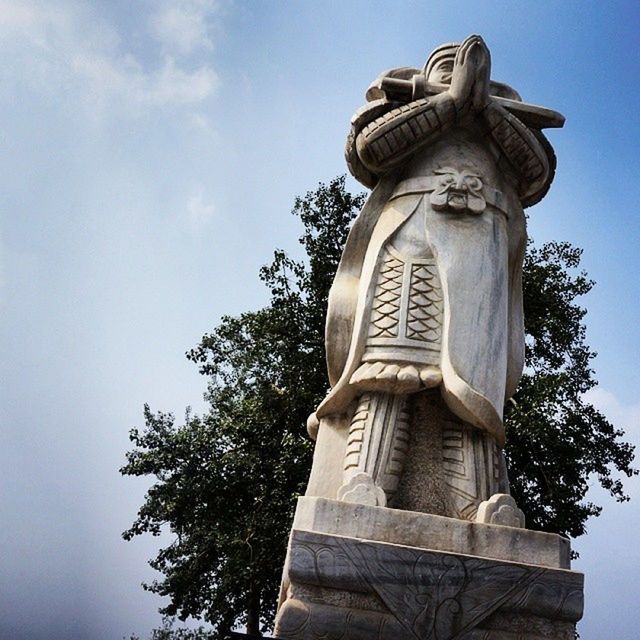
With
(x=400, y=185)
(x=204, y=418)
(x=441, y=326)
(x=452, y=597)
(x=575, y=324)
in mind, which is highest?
(x=575, y=324)

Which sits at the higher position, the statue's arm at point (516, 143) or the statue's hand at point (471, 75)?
the statue's hand at point (471, 75)

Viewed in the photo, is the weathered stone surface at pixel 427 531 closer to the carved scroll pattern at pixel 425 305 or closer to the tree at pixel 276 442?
the carved scroll pattern at pixel 425 305

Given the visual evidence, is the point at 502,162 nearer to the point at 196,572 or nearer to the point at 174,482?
the point at 174,482

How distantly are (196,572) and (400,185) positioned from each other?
10.7 meters

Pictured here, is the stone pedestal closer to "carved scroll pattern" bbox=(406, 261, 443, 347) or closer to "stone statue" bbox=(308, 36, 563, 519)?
"stone statue" bbox=(308, 36, 563, 519)

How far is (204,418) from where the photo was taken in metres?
14.3

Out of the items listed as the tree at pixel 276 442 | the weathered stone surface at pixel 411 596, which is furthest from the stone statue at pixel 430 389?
the tree at pixel 276 442

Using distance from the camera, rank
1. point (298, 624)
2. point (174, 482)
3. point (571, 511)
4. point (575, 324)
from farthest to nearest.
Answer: point (575, 324) → point (174, 482) → point (571, 511) → point (298, 624)

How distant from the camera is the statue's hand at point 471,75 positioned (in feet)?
15.1

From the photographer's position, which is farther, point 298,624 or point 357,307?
point 357,307

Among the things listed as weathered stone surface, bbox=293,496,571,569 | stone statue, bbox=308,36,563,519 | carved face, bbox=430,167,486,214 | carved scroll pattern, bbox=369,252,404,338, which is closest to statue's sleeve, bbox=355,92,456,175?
stone statue, bbox=308,36,563,519

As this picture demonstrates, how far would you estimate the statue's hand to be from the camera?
4617 millimetres

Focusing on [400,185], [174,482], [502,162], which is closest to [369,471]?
[400,185]

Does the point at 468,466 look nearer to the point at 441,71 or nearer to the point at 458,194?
the point at 458,194
